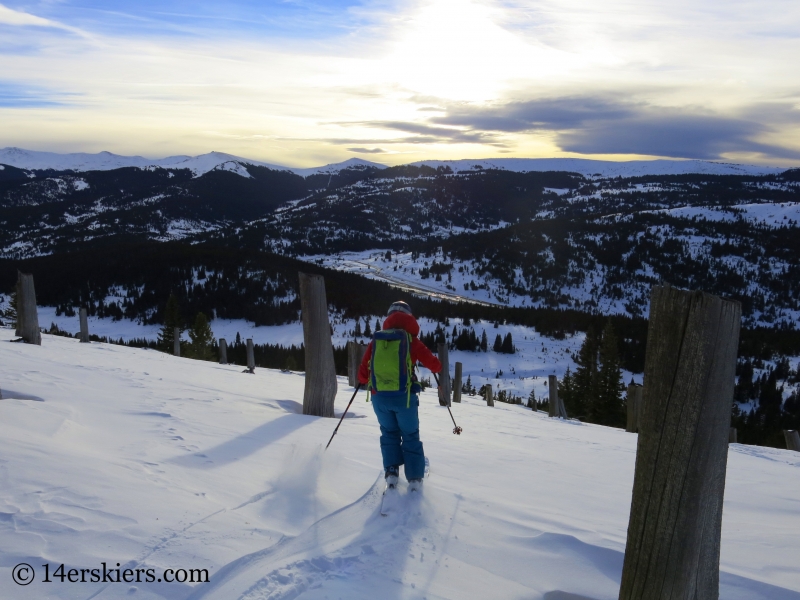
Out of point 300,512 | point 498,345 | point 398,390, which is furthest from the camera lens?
point 498,345

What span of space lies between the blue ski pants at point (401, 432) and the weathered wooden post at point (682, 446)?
2.20 meters

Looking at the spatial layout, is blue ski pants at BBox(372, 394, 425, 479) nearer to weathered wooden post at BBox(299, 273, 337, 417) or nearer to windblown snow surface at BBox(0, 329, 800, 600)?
windblown snow surface at BBox(0, 329, 800, 600)

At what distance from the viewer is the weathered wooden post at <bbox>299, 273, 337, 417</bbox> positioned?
7527 millimetres

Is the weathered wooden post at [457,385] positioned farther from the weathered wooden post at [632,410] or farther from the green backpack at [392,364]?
the green backpack at [392,364]

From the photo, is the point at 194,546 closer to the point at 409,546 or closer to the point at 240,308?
the point at 409,546

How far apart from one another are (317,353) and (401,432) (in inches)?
134

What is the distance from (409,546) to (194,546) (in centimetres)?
127

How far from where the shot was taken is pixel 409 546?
3441 mm

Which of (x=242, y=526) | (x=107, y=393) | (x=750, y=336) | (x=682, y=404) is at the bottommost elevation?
(x=750, y=336)

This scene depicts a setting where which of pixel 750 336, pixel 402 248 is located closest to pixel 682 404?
pixel 750 336

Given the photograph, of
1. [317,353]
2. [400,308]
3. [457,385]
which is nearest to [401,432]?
[400,308]

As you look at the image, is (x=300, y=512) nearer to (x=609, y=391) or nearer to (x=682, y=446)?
(x=682, y=446)

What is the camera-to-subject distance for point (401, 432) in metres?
4.55

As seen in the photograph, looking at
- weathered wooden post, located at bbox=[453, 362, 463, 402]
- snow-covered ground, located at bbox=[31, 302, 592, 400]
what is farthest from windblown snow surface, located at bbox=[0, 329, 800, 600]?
snow-covered ground, located at bbox=[31, 302, 592, 400]
